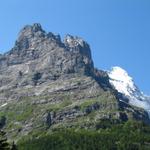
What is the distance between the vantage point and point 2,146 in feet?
242

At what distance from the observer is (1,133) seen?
75.5m

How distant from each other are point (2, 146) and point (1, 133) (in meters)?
2.45
